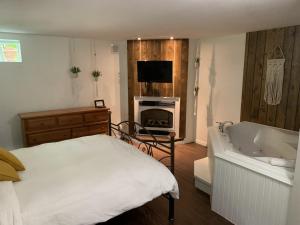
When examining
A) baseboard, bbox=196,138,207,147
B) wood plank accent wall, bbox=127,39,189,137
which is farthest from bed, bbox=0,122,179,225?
baseboard, bbox=196,138,207,147

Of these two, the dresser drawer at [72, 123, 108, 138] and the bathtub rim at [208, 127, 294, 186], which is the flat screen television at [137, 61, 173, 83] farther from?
the bathtub rim at [208, 127, 294, 186]

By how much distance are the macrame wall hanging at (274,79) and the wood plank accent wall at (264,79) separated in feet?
0.19

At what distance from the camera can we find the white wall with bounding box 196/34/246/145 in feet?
13.6

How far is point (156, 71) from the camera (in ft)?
15.4

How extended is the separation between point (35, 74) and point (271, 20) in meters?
4.07

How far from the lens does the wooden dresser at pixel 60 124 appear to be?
3.92 meters

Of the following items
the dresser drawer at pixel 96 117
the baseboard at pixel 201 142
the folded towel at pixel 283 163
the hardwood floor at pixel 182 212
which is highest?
the dresser drawer at pixel 96 117

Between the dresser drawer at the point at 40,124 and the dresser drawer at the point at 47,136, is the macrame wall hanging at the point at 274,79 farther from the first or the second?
the dresser drawer at the point at 40,124

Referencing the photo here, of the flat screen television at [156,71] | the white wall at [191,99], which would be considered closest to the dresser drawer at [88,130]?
the flat screen television at [156,71]

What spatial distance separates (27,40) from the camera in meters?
4.13

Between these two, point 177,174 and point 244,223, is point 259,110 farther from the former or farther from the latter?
point 244,223

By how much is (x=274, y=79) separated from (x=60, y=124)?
3.80 m

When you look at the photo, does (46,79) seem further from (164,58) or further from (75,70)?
(164,58)

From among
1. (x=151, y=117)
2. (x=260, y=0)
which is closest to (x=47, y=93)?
(x=151, y=117)
